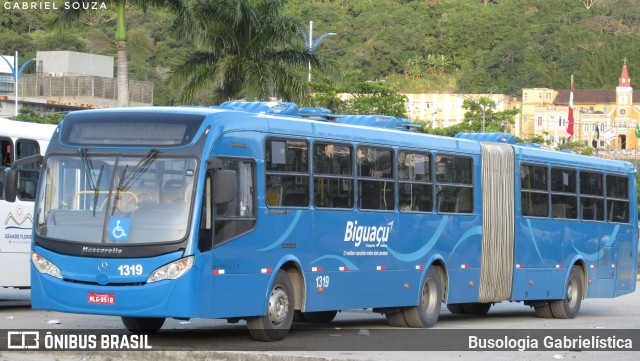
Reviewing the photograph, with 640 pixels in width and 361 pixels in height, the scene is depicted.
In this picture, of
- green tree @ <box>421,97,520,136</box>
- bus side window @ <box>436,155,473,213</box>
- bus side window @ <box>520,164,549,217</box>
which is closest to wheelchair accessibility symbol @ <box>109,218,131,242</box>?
bus side window @ <box>436,155,473,213</box>

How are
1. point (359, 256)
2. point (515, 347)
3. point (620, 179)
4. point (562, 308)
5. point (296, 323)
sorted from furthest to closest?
point (620, 179) < point (562, 308) < point (296, 323) < point (359, 256) < point (515, 347)

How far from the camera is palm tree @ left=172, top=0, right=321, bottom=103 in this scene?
128ft

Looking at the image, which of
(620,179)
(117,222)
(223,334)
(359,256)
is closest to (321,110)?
(359,256)

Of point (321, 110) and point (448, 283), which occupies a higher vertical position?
point (321, 110)

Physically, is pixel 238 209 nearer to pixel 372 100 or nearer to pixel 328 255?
pixel 328 255

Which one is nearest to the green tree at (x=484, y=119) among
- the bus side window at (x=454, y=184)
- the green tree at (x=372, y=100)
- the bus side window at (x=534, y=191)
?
the green tree at (x=372, y=100)

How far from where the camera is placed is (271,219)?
51.7ft

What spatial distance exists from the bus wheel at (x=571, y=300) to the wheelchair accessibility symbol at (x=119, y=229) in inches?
449

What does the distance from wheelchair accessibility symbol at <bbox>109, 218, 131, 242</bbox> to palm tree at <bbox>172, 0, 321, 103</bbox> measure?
24.4 meters

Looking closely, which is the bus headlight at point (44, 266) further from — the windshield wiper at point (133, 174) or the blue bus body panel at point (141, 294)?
the windshield wiper at point (133, 174)

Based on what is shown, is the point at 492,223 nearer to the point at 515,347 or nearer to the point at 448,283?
the point at 448,283

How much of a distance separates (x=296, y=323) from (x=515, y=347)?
4684 mm

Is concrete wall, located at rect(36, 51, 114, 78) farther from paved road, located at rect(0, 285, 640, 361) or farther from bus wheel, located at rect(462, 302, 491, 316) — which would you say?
bus wheel, located at rect(462, 302, 491, 316)

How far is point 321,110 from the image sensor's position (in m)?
18.0
